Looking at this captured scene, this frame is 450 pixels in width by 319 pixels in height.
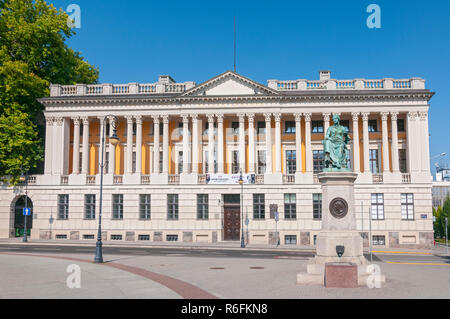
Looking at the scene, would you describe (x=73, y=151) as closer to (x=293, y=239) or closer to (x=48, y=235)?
(x=48, y=235)

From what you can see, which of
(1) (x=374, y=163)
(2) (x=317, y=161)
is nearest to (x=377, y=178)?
(1) (x=374, y=163)

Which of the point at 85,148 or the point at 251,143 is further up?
the point at 251,143

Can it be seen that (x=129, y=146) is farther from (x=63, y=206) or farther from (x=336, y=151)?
(x=336, y=151)

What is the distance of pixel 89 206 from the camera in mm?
44375

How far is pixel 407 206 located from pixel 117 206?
2864 cm

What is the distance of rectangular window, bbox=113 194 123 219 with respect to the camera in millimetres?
43969

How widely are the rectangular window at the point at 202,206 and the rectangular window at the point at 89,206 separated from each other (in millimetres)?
Answer: 10842

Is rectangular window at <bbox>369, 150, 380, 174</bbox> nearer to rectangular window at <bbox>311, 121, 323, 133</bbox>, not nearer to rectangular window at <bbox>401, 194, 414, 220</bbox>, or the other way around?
rectangular window at <bbox>401, 194, 414, 220</bbox>

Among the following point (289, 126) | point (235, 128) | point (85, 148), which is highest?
point (289, 126)

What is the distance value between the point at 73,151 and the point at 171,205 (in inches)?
476

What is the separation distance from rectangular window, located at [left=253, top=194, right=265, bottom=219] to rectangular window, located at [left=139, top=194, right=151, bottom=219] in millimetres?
10660

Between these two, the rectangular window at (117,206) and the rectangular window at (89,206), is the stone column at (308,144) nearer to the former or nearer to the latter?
the rectangular window at (117,206)

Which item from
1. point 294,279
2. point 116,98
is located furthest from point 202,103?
point 294,279
